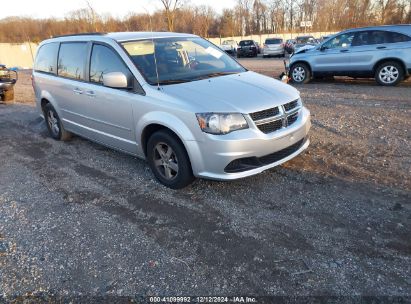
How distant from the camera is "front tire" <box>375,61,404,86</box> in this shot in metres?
9.85

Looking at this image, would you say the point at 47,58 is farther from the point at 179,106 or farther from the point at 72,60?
the point at 179,106

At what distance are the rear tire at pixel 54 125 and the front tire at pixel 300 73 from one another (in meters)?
8.53

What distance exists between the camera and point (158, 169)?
4.20m

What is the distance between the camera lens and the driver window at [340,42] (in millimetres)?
10641

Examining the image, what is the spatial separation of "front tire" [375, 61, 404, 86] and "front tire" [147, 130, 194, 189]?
28.7 ft

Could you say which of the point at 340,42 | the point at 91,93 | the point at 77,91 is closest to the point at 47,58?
the point at 77,91

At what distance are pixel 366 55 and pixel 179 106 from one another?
878 centimetres

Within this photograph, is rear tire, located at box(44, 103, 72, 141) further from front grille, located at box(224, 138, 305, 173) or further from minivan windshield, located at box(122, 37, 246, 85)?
front grille, located at box(224, 138, 305, 173)

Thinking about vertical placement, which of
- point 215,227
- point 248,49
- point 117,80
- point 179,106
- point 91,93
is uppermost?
point 248,49

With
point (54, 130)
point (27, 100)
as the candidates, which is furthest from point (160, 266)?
point (27, 100)

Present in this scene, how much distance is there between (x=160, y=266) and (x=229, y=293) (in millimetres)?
646

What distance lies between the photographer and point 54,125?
6.41 metres

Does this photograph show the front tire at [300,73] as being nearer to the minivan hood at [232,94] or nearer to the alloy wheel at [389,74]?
the alloy wheel at [389,74]

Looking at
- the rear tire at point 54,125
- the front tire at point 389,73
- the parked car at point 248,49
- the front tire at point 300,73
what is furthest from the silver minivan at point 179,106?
the parked car at point 248,49
